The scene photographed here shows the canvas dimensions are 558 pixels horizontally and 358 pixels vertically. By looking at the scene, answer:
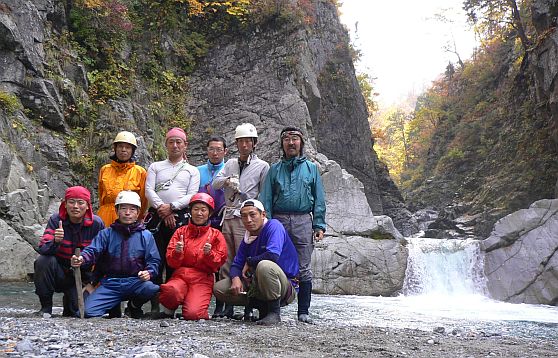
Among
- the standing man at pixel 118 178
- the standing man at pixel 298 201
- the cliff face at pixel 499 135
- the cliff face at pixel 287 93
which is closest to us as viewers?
the standing man at pixel 298 201

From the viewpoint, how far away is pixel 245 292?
15.6 ft

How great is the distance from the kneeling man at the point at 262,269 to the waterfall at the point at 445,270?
9.25 metres

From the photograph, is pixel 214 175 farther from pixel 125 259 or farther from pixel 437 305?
pixel 437 305

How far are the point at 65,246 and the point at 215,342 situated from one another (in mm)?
2143

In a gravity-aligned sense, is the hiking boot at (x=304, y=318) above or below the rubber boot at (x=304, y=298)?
below

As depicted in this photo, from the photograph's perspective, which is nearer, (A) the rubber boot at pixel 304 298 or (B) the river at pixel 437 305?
(A) the rubber boot at pixel 304 298

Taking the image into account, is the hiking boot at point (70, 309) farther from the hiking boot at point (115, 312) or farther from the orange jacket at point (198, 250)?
the orange jacket at point (198, 250)

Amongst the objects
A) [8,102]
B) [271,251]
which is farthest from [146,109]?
[271,251]

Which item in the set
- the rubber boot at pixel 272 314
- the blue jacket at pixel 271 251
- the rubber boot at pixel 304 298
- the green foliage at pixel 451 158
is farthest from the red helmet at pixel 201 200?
the green foliage at pixel 451 158

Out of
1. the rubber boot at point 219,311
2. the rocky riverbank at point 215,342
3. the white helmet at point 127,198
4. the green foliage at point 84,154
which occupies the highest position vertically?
the green foliage at point 84,154

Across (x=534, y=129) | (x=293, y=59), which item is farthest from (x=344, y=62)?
(x=534, y=129)

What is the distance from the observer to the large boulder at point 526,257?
38.8ft

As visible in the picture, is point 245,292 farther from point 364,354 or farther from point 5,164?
point 5,164

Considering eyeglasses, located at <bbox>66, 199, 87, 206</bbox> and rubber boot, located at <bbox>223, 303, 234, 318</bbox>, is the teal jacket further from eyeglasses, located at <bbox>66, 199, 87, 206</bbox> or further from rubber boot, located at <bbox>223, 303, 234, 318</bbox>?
eyeglasses, located at <bbox>66, 199, 87, 206</bbox>
